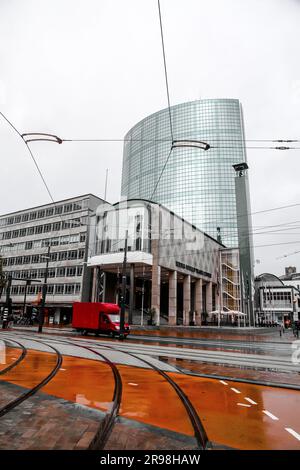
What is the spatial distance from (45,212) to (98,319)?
41.9m

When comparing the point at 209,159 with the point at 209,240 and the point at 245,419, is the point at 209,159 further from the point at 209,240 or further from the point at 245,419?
the point at 245,419

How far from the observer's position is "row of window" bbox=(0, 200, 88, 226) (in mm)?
57794

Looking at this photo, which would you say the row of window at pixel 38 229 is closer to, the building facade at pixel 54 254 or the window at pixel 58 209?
the building facade at pixel 54 254

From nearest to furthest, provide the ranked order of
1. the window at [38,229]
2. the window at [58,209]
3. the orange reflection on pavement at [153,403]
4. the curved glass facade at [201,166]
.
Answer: the orange reflection on pavement at [153,403] < the window at [58,209] < the window at [38,229] < the curved glass facade at [201,166]

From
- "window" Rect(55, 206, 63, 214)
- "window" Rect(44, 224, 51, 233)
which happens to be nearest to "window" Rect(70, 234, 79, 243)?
"window" Rect(44, 224, 51, 233)

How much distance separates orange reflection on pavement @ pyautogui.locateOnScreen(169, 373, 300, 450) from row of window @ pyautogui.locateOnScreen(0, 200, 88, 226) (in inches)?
2062

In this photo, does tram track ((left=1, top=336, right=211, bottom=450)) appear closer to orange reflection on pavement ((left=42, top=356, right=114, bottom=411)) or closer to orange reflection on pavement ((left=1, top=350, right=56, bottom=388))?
orange reflection on pavement ((left=42, top=356, right=114, bottom=411))

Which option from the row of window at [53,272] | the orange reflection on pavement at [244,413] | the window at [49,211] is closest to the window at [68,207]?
the window at [49,211]

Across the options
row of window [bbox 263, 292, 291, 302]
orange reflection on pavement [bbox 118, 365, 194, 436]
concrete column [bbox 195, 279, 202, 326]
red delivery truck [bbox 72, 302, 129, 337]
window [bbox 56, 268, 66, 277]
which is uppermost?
window [bbox 56, 268, 66, 277]

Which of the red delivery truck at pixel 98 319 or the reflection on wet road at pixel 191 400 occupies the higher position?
the red delivery truck at pixel 98 319

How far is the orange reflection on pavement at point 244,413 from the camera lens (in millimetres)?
4047

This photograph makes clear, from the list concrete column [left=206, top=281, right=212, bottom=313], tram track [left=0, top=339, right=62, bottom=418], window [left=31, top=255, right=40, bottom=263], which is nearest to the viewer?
tram track [left=0, top=339, right=62, bottom=418]

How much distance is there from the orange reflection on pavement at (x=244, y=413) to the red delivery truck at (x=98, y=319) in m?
17.8
